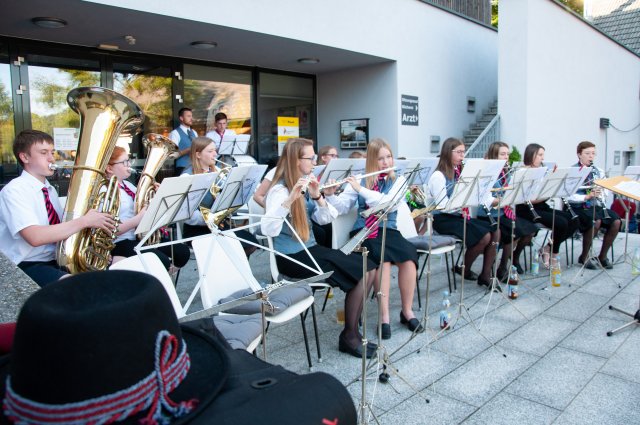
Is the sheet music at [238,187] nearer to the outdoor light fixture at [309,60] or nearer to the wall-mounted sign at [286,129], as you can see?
the outdoor light fixture at [309,60]

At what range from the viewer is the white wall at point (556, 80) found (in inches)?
377

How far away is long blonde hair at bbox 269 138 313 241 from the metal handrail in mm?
6583

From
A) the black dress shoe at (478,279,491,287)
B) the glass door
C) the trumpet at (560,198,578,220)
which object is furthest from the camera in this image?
the glass door

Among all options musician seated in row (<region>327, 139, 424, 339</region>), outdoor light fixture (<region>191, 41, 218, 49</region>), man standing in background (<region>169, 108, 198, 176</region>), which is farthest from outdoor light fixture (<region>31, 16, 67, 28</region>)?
musician seated in row (<region>327, 139, 424, 339</region>)

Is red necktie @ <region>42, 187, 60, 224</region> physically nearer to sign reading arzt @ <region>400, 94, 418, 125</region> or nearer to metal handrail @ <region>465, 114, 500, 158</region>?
sign reading arzt @ <region>400, 94, 418, 125</region>

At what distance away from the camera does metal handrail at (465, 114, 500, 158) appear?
955 centimetres

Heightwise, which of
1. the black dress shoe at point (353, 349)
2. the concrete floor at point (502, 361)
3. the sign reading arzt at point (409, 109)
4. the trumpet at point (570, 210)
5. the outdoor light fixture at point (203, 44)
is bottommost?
the concrete floor at point (502, 361)

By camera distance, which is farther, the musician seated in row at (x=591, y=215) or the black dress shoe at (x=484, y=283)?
the musician seated in row at (x=591, y=215)

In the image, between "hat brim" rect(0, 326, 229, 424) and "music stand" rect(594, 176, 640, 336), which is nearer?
"hat brim" rect(0, 326, 229, 424)

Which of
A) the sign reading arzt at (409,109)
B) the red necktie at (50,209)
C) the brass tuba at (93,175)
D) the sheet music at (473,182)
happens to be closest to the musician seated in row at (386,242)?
the sheet music at (473,182)

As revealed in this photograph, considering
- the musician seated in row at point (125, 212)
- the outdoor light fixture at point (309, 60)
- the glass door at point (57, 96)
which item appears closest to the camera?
the musician seated in row at point (125, 212)

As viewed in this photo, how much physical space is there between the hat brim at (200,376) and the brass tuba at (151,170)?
2.92m

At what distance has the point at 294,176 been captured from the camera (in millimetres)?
3553

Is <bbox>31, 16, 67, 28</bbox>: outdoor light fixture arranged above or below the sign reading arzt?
above
